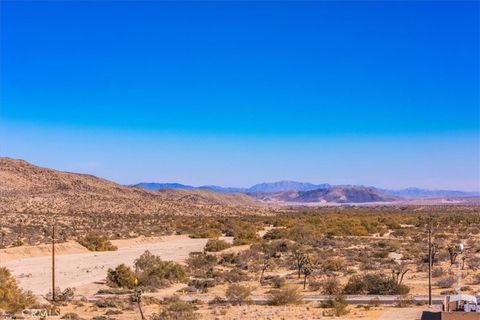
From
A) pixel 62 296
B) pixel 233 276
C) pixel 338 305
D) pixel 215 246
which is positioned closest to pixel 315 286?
pixel 233 276

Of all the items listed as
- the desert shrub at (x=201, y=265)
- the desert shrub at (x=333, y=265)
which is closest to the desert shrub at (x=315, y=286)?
the desert shrub at (x=333, y=265)

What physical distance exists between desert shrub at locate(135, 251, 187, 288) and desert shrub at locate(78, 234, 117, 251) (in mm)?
17339

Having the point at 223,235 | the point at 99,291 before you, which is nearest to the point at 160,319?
the point at 99,291

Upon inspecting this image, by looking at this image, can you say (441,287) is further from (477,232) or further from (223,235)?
(223,235)

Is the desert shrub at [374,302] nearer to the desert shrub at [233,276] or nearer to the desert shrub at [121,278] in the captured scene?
the desert shrub at [233,276]

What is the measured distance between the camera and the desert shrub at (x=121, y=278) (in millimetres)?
35812

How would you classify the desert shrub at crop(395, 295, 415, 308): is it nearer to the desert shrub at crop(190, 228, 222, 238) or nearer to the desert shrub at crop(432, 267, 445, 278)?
the desert shrub at crop(432, 267, 445, 278)

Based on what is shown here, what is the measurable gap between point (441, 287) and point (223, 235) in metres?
47.6

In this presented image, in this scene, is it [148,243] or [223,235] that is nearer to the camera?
[148,243]

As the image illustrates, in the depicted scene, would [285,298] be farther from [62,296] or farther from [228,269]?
[228,269]

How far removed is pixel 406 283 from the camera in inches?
1394

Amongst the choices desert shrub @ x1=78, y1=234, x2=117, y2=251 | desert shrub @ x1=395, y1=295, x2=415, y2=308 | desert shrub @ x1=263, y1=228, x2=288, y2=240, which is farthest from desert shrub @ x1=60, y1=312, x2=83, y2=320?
desert shrub @ x1=263, y1=228, x2=288, y2=240

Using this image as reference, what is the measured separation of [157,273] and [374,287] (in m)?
14.5

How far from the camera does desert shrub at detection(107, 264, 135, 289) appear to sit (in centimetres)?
3581
